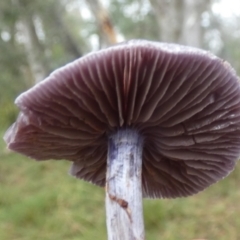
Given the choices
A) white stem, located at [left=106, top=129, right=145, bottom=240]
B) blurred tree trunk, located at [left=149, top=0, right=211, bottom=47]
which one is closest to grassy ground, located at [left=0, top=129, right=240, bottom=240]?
blurred tree trunk, located at [left=149, top=0, right=211, bottom=47]

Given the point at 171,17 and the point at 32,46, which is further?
the point at 32,46

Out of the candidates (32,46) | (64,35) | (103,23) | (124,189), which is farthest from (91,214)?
(64,35)

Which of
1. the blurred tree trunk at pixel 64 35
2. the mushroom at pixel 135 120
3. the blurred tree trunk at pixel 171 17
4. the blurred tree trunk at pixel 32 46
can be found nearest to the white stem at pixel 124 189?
the mushroom at pixel 135 120

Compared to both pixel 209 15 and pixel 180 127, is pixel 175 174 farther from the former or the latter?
pixel 209 15

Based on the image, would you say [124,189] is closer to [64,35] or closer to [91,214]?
[91,214]

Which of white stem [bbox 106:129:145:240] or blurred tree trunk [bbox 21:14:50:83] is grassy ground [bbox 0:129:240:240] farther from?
blurred tree trunk [bbox 21:14:50:83]

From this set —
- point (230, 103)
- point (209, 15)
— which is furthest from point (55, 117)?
point (209, 15)
